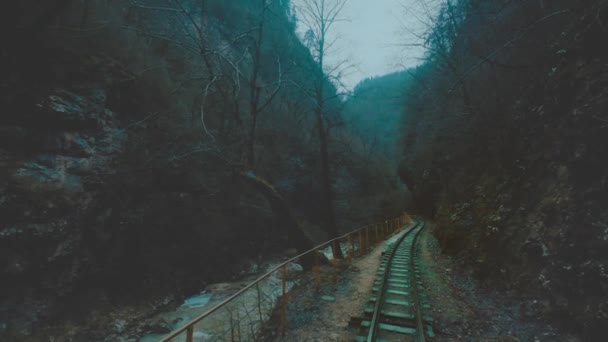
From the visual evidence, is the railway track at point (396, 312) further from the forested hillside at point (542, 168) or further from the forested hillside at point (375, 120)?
the forested hillside at point (375, 120)

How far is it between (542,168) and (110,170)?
1337 centimetres

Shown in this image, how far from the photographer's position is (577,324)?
3.90 metres

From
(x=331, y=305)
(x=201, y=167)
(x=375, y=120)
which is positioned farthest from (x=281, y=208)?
(x=375, y=120)

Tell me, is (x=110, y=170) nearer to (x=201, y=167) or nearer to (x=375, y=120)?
(x=201, y=167)

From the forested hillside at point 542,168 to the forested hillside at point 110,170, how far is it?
6.08 m

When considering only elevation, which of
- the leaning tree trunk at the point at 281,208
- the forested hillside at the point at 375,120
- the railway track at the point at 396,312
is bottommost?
the railway track at the point at 396,312

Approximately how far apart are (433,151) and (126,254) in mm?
25041

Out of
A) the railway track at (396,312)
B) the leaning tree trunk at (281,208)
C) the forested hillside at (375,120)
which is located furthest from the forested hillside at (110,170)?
the forested hillside at (375,120)

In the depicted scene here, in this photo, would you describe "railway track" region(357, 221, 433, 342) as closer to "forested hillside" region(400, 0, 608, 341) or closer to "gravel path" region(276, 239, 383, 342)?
"gravel path" region(276, 239, 383, 342)

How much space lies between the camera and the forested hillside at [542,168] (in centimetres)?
428

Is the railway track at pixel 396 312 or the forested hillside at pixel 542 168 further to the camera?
the railway track at pixel 396 312

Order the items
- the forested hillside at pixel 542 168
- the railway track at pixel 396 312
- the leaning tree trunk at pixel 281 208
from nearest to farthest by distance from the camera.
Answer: the forested hillside at pixel 542 168
the railway track at pixel 396 312
the leaning tree trunk at pixel 281 208

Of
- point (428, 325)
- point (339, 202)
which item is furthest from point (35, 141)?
point (339, 202)

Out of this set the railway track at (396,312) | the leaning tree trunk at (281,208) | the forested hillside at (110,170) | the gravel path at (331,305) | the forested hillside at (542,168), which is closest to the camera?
the forested hillside at (542,168)
